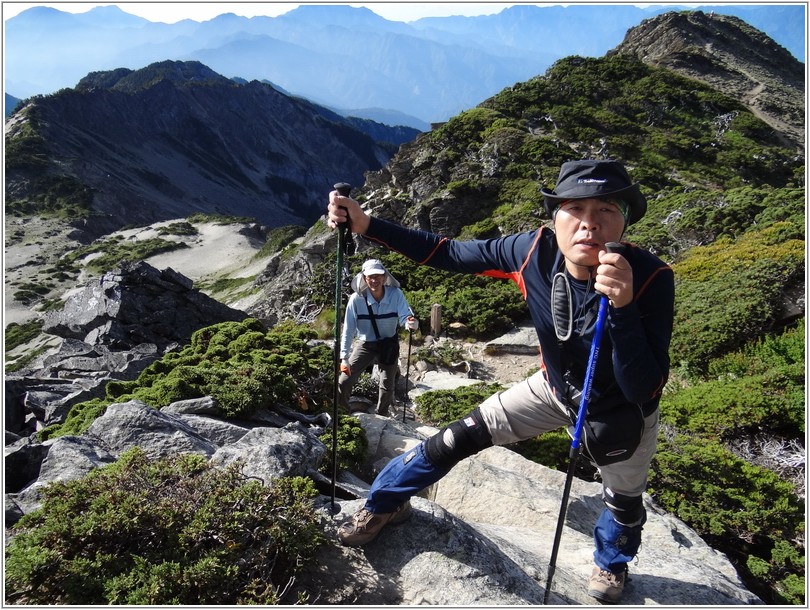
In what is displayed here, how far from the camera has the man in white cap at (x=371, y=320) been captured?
6812mm

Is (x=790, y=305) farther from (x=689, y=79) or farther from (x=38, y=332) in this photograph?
(x=38, y=332)

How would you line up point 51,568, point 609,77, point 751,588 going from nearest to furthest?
point 51,568, point 751,588, point 609,77

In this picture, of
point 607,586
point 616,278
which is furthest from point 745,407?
point 616,278

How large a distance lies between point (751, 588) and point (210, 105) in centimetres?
14218

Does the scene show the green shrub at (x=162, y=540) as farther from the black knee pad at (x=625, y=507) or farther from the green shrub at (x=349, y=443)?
the green shrub at (x=349, y=443)

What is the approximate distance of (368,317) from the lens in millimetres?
6898

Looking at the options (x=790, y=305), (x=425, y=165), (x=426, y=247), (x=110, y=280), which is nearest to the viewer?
(x=426, y=247)

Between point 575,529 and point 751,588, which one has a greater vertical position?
point 575,529

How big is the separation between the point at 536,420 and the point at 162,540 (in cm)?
220

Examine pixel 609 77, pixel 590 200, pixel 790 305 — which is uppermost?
pixel 609 77

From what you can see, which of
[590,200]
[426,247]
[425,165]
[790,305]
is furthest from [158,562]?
[425,165]

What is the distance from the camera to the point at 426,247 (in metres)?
3.23

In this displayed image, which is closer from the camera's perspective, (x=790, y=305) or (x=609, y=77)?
(x=790, y=305)

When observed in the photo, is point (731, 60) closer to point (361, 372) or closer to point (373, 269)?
point (373, 269)
